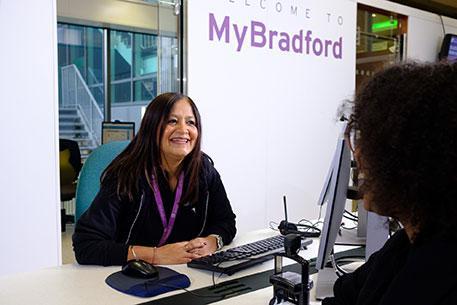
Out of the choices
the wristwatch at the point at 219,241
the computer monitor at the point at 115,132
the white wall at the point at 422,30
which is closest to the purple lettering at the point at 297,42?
the white wall at the point at 422,30

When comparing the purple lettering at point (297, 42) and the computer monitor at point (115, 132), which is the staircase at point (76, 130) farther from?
the purple lettering at point (297, 42)

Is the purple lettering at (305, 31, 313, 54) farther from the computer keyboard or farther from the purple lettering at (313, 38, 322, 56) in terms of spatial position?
the computer keyboard

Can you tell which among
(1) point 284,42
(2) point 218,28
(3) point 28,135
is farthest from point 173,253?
(1) point 284,42

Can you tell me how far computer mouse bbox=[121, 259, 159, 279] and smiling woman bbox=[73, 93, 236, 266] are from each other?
163mm

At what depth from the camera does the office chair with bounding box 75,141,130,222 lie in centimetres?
188

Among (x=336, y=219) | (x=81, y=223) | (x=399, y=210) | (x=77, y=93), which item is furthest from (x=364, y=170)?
(x=77, y=93)

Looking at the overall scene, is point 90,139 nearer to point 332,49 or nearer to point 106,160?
point 332,49

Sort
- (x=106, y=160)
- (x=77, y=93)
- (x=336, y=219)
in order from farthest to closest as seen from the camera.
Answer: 1. (x=77, y=93)
2. (x=106, y=160)
3. (x=336, y=219)

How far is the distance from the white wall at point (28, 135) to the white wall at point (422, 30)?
10.9 feet

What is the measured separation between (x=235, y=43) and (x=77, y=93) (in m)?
2.80

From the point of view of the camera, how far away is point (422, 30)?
4.95 m

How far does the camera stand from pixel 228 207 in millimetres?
1965

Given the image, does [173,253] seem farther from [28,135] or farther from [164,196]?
[28,135]

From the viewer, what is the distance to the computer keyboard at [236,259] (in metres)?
1.48
